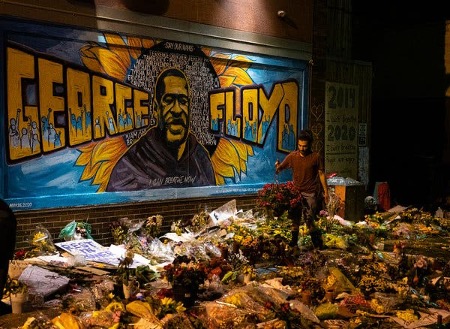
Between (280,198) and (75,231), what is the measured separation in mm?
3598

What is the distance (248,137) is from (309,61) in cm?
279

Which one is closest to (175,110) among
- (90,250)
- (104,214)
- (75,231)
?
(104,214)

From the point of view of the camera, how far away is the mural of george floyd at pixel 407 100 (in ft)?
66.2

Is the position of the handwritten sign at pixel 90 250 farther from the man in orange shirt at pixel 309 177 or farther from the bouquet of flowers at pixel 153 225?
the man in orange shirt at pixel 309 177

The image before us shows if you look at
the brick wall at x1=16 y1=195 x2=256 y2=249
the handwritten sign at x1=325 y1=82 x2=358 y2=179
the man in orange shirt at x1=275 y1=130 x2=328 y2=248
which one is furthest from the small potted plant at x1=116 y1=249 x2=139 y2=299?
the handwritten sign at x1=325 y1=82 x2=358 y2=179

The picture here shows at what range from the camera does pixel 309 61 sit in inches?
559

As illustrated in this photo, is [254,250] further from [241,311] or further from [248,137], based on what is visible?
[248,137]

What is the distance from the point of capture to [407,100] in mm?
21828

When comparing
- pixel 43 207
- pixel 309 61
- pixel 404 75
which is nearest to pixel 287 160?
pixel 309 61

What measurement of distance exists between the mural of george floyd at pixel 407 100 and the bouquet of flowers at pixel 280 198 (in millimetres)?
10660

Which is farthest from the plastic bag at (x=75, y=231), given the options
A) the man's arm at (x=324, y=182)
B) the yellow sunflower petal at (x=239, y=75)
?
the yellow sunflower petal at (x=239, y=75)

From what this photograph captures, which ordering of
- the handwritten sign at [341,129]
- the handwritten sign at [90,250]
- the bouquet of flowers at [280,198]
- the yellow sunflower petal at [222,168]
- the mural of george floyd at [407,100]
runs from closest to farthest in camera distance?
1. the handwritten sign at [90,250]
2. the bouquet of flowers at [280,198]
3. the yellow sunflower petal at [222,168]
4. the handwritten sign at [341,129]
5. the mural of george floyd at [407,100]

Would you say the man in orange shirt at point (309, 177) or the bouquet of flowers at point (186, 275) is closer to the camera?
the bouquet of flowers at point (186, 275)

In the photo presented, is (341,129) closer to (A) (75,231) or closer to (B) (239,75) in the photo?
(B) (239,75)
